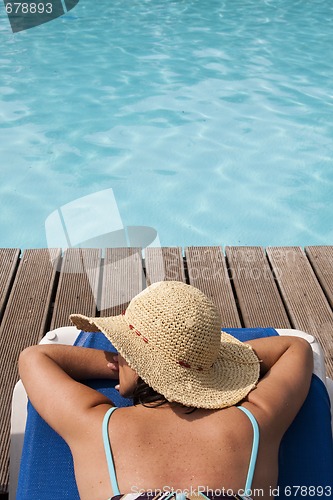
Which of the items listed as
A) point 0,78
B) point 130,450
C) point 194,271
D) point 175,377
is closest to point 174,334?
point 175,377

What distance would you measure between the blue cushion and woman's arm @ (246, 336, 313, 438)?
0.13 meters

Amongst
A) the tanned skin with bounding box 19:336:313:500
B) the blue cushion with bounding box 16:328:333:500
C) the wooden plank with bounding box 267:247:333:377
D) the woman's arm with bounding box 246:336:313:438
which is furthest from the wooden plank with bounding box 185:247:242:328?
the tanned skin with bounding box 19:336:313:500

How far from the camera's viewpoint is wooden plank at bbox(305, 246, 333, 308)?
10.6 ft

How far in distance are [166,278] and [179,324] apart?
5.62 feet

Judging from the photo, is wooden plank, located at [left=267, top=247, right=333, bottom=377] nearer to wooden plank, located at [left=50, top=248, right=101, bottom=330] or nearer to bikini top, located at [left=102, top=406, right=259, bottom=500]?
wooden plank, located at [left=50, top=248, right=101, bottom=330]

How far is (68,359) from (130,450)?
0.54 meters

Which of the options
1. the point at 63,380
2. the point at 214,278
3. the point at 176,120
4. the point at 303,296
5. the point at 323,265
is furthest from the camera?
the point at 176,120

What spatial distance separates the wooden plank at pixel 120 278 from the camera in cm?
305

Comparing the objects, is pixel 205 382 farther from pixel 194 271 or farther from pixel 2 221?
pixel 2 221

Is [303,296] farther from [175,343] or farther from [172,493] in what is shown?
[172,493]

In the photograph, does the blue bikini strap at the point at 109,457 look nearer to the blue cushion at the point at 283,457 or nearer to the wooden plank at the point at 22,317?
the blue cushion at the point at 283,457

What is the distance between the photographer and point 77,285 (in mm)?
3162

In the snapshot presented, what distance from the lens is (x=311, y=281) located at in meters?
3.28

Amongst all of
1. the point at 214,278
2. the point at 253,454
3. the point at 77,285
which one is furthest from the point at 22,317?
the point at 253,454
